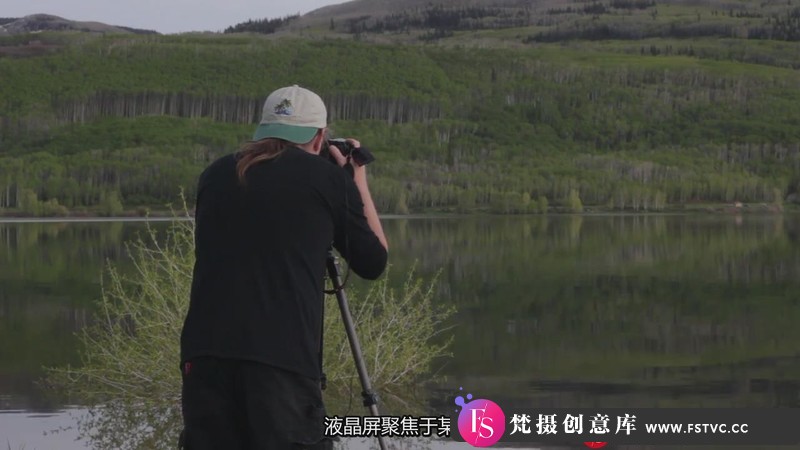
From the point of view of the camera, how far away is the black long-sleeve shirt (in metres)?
6.08

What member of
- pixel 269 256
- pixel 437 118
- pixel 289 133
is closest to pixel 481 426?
pixel 289 133

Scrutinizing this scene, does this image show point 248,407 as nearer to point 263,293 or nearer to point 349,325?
point 263,293

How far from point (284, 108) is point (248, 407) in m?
1.28

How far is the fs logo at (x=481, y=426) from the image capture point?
38.9 feet

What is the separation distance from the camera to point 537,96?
143000mm

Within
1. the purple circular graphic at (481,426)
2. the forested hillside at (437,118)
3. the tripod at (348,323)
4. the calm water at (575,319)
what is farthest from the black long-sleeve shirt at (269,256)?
the forested hillside at (437,118)

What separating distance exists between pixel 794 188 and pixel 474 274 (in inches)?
3262

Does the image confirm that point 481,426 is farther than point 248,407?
Yes

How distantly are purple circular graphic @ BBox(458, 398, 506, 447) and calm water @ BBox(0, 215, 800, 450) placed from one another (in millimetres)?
2363

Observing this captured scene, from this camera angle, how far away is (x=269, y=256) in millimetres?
6113

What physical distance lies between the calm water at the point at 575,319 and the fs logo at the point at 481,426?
2.34 m

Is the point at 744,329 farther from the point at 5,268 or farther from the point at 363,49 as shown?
the point at 363,49

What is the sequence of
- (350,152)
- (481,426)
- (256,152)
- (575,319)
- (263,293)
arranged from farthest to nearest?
(575,319) < (481,426) < (350,152) < (256,152) < (263,293)

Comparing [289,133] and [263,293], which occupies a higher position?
[289,133]
